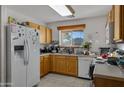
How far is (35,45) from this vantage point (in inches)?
130

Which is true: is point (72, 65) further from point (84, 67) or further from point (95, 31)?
point (95, 31)

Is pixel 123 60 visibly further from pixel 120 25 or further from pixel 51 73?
pixel 51 73

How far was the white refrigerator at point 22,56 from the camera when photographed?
2508 mm

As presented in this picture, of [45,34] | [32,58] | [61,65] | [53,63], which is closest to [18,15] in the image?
[45,34]

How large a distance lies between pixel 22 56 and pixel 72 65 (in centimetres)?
217

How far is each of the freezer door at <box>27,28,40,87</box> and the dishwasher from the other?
159cm

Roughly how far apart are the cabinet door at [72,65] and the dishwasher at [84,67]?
0.18 meters

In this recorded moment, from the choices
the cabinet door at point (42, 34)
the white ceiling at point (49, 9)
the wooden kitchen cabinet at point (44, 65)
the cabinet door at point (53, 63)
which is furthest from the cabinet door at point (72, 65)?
the white ceiling at point (49, 9)

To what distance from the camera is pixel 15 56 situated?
8.52ft

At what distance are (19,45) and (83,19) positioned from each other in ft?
10.00

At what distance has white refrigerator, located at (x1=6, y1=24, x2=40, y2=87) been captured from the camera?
2508mm

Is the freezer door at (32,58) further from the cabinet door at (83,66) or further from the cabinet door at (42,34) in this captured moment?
the cabinet door at (83,66)
